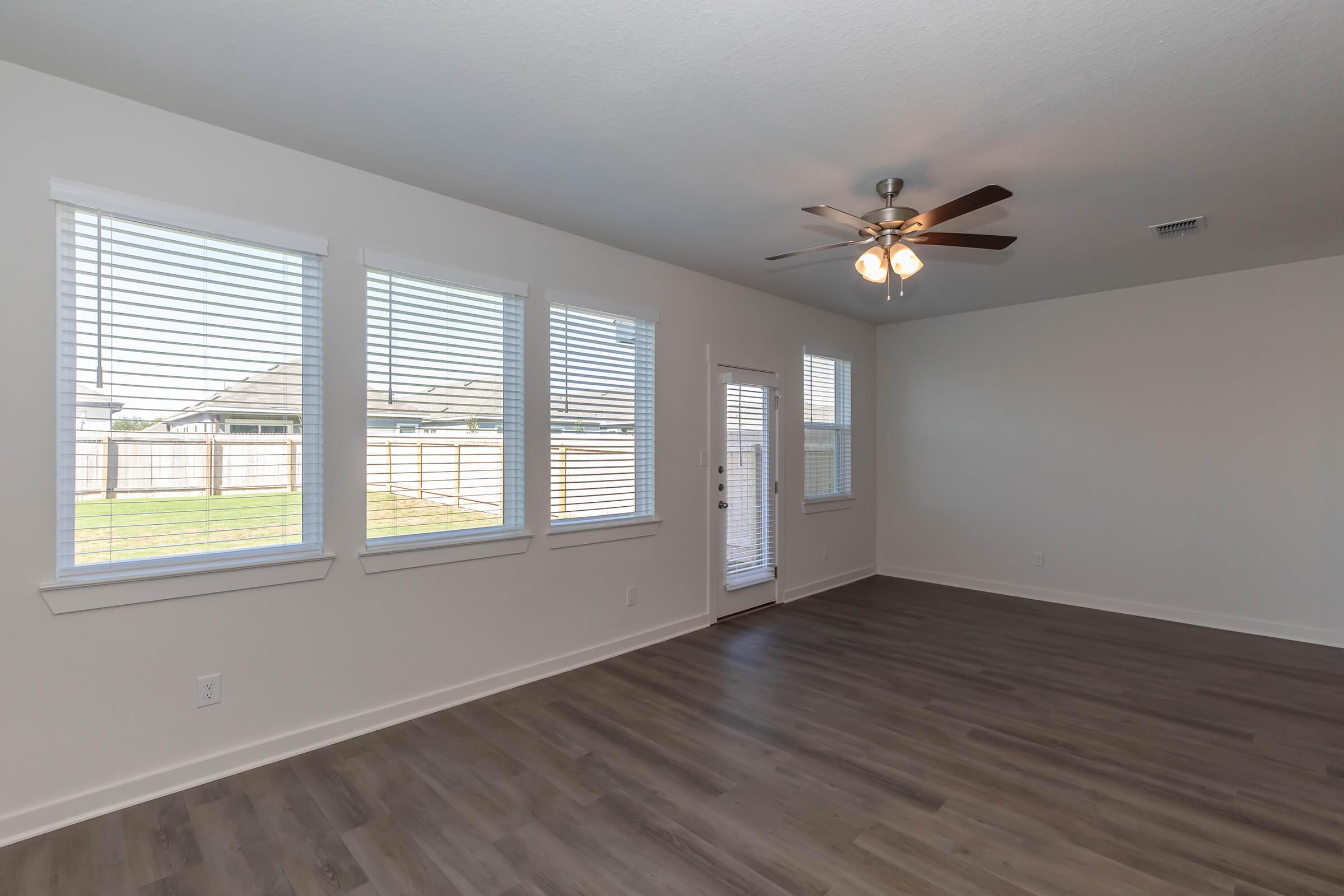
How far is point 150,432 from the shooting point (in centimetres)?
261

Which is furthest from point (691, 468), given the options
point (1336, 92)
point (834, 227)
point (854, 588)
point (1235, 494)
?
point (1235, 494)

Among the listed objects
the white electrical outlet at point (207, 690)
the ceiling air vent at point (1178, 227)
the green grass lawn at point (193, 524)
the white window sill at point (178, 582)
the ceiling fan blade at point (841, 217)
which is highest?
the ceiling air vent at point (1178, 227)

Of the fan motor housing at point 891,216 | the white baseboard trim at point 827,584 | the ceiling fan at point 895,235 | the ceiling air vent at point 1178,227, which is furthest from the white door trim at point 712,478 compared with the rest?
the ceiling air vent at point 1178,227

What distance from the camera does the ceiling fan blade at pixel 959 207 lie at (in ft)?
8.36

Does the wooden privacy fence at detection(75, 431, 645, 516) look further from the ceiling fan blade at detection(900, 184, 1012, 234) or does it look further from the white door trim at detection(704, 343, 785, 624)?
the ceiling fan blade at detection(900, 184, 1012, 234)

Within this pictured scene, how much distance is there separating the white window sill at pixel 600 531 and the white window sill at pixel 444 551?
21 cm

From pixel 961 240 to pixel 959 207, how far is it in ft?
1.45

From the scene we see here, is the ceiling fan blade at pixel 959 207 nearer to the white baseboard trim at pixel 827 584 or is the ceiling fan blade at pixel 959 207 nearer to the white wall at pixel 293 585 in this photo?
the white wall at pixel 293 585

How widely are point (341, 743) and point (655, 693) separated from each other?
1610 mm

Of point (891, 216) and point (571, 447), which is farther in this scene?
point (571, 447)

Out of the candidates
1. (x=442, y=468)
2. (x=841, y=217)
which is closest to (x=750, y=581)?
(x=442, y=468)

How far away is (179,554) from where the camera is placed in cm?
270

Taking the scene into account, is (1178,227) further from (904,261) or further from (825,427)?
(825,427)

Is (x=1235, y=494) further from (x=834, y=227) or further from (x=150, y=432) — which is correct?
(x=150, y=432)
